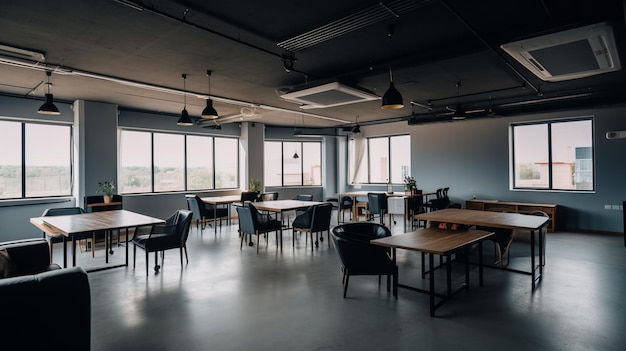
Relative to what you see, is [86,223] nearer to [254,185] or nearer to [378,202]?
[254,185]

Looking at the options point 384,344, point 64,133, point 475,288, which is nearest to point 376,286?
point 475,288

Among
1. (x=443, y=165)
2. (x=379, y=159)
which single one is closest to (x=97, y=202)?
(x=379, y=159)

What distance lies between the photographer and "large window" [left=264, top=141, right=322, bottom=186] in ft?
39.1

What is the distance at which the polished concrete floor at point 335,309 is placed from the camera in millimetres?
2818

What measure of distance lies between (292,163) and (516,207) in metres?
6.99

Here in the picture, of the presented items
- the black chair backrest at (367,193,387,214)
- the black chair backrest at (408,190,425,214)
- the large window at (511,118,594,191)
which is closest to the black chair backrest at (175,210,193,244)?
the black chair backrest at (367,193,387,214)

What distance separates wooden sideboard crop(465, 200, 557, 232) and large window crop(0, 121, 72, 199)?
32.1 feet

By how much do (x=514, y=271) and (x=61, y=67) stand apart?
678cm

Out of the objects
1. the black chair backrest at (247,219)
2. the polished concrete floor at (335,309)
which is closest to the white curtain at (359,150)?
the black chair backrest at (247,219)

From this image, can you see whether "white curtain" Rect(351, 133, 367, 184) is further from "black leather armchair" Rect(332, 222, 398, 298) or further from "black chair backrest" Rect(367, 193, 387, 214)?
"black leather armchair" Rect(332, 222, 398, 298)

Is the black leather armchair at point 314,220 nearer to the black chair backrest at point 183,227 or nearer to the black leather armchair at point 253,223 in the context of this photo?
the black leather armchair at point 253,223

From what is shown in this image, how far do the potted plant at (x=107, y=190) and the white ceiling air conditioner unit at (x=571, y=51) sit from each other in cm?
719

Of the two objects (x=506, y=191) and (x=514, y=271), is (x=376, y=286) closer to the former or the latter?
(x=514, y=271)

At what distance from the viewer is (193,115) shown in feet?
32.1
